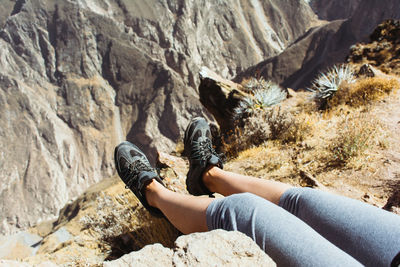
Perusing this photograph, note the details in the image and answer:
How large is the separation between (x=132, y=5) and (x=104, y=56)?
15171mm

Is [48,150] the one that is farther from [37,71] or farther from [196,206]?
[196,206]

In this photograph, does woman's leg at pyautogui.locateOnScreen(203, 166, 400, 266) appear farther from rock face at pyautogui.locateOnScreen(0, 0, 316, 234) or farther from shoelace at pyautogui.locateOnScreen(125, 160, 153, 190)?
rock face at pyautogui.locateOnScreen(0, 0, 316, 234)

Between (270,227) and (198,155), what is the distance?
153 cm

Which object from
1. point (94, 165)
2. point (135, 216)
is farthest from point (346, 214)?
point (94, 165)

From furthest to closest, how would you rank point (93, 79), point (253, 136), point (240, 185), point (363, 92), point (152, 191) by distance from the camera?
point (93, 79), point (363, 92), point (253, 136), point (152, 191), point (240, 185)

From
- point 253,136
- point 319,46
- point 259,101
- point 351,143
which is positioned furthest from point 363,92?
point 319,46

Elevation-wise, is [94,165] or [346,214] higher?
[346,214]

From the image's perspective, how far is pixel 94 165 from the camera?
161 ft

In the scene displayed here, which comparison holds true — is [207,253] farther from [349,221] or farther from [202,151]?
[202,151]

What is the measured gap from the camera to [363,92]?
520 cm

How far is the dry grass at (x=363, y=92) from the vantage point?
16.2ft

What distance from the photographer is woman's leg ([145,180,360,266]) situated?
947 mm

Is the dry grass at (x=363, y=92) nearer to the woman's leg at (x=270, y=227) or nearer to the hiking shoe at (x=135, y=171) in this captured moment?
the hiking shoe at (x=135, y=171)

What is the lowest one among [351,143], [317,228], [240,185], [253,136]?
[351,143]
